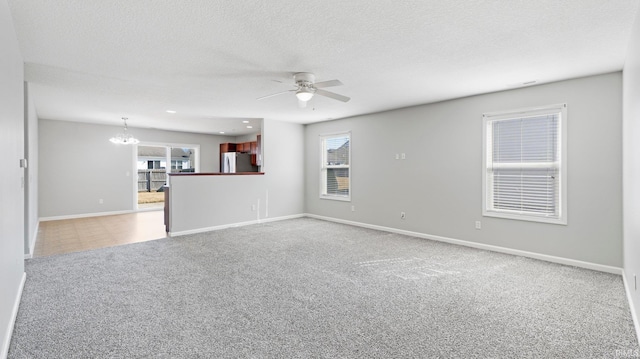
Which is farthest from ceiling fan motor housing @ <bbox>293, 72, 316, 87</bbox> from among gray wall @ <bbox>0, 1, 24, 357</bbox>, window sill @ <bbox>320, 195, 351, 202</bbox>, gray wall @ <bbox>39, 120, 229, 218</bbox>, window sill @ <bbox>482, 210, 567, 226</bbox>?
gray wall @ <bbox>39, 120, 229, 218</bbox>

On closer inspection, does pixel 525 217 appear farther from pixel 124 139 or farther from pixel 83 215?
pixel 83 215

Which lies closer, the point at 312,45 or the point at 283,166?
the point at 312,45

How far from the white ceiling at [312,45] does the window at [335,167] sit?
6.99 feet

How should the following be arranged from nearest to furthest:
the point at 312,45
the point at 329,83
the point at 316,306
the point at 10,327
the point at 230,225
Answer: the point at 10,327
the point at 316,306
the point at 312,45
the point at 329,83
the point at 230,225

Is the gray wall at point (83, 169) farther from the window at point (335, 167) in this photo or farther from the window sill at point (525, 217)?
the window sill at point (525, 217)

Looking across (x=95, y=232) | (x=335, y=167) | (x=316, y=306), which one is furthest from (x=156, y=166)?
(x=316, y=306)

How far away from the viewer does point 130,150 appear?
8.08 metres

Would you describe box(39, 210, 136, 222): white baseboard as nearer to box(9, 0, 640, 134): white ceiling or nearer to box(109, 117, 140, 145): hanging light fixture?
box(109, 117, 140, 145): hanging light fixture

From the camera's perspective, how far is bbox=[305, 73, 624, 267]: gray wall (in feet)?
11.7

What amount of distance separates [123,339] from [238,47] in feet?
8.37

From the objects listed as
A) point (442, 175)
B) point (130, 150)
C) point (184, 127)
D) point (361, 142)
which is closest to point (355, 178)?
point (361, 142)

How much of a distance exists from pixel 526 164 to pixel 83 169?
918 cm

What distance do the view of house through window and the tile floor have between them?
2.06 metres

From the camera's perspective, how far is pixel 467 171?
4.71 m
